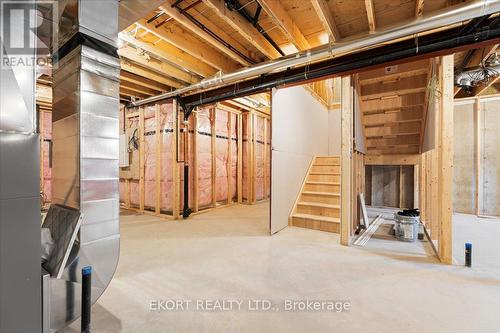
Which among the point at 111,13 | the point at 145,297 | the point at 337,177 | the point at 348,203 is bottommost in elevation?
the point at 145,297

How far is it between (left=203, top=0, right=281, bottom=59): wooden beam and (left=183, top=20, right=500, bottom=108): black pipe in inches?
15.7

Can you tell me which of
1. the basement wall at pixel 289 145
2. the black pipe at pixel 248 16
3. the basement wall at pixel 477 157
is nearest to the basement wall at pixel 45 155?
the basement wall at pixel 289 145

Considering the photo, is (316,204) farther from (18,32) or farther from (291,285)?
(18,32)

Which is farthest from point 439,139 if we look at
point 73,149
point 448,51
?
point 73,149

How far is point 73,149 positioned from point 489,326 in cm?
299

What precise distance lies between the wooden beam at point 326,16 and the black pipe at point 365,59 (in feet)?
0.92

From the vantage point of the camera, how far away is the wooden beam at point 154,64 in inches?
119

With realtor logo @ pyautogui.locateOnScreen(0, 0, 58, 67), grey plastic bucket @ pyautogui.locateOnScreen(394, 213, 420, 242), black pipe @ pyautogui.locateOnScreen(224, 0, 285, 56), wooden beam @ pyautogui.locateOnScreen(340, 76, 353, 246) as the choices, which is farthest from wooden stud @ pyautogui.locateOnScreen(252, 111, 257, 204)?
realtor logo @ pyautogui.locateOnScreen(0, 0, 58, 67)

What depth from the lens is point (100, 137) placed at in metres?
1.59

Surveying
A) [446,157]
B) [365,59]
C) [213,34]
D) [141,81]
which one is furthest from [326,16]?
[141,81]

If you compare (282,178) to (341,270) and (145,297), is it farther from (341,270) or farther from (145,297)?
(145,297)

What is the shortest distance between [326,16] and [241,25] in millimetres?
889

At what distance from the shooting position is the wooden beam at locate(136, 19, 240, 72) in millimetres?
2625

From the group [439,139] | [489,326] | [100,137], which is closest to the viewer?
[489,326]
